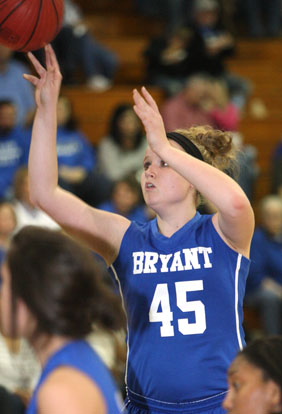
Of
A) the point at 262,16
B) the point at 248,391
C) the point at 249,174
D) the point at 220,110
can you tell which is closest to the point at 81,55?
the point at 220,110

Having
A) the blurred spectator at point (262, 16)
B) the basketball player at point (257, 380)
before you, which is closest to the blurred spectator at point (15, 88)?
the blurred spectator at point (262, 16)

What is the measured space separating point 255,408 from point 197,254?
0.78 m

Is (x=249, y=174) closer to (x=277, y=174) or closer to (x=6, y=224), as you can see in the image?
(x=277, y=174)

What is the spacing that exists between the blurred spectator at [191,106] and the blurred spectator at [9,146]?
1770 mm

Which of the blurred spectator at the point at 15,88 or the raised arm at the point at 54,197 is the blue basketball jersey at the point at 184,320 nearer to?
the raised arm at the point at 54,197

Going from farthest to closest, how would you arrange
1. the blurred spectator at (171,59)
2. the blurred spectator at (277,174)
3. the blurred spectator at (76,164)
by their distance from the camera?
the blurred spectator at (171,59), the blurred spectator at (277,174), the blurred spectator at (76,164)

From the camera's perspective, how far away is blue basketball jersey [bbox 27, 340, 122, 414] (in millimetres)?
2061

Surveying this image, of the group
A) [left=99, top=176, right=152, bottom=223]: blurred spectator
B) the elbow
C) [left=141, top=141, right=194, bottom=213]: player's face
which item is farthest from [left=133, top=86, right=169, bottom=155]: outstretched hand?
[left=99, top=176, right=152, bottom=223]: blurred spectator

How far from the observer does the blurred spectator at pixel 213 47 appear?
31.6 ft

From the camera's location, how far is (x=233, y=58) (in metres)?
11.4

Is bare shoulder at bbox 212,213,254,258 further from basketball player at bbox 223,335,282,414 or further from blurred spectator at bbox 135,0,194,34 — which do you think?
blurred spectator at bbox 135,0,194,34

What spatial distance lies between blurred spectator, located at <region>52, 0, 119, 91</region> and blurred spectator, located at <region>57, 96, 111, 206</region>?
1495mm

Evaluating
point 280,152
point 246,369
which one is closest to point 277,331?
point 280,152

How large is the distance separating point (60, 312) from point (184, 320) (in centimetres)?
91
